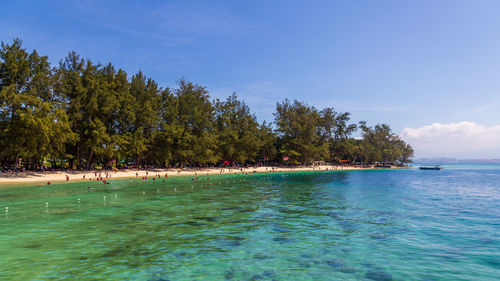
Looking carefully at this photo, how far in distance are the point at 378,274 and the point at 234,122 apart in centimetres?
9170

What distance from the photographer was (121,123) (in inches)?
2815

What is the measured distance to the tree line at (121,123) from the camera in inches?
2037

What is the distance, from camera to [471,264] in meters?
13.8

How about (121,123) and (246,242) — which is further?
(121,123)

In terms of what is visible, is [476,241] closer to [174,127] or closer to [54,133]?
[54,133]

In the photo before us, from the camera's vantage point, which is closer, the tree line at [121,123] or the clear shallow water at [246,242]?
the clear shallow water at [246,242]

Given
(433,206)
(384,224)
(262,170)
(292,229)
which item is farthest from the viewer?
(262,170)

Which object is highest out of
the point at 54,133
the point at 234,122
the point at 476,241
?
the point at 234,122

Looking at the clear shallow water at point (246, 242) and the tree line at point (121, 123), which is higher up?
the tree line at point (121, 123)

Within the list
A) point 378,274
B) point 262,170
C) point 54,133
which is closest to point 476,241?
point 378,274

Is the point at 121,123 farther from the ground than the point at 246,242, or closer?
farther from the ground

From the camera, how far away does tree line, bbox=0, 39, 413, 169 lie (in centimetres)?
5175

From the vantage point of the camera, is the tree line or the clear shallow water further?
the tree line

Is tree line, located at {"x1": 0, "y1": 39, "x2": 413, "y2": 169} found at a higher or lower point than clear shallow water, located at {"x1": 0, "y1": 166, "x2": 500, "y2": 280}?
higher
